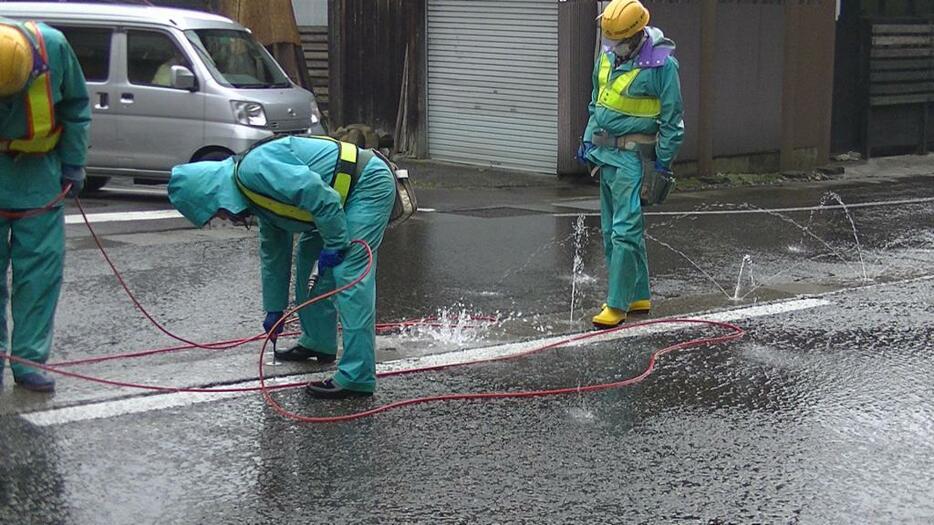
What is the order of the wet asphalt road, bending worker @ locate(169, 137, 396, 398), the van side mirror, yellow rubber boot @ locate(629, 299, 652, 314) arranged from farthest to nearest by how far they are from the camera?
the van side mirror < yellow rubber boot @ locate(629, 299, 652, 314) < bending worker @ locate(169, 137, 396, 398) < the wet asphalt road

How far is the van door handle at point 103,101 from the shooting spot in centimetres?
1331

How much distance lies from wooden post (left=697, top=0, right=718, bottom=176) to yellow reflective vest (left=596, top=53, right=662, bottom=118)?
8470 mm

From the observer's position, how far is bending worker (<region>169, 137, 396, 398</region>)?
5.81m

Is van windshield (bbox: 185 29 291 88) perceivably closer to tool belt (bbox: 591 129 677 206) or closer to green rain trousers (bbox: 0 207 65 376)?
tool belt (bbox: 591 129 677 206)

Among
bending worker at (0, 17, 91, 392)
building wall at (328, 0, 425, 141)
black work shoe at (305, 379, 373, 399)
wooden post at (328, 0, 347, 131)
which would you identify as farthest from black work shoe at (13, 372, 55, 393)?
wooden post at (328, 0, 347, 131)

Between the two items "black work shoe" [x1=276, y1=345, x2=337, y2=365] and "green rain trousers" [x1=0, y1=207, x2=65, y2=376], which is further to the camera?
"black work shoe" [x1=276, y1=345, x2=337, y2=365]

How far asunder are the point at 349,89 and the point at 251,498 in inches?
549

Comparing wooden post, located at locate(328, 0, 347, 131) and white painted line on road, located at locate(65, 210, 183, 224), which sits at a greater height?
wooden post, located at locate(328, 0, 347, 131)

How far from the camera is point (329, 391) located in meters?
6.18

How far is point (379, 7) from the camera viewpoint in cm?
1784

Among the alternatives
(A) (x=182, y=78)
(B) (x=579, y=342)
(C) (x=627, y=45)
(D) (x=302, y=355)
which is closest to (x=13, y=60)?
(D) (x=302, y=355)

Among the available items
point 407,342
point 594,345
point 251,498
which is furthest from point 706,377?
point 251,498

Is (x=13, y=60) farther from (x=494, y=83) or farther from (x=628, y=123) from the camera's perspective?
(x=494, y=83)

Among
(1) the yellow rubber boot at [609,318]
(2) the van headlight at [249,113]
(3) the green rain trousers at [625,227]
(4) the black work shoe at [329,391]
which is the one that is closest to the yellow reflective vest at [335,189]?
(4) the black work shoe at [329,391]
